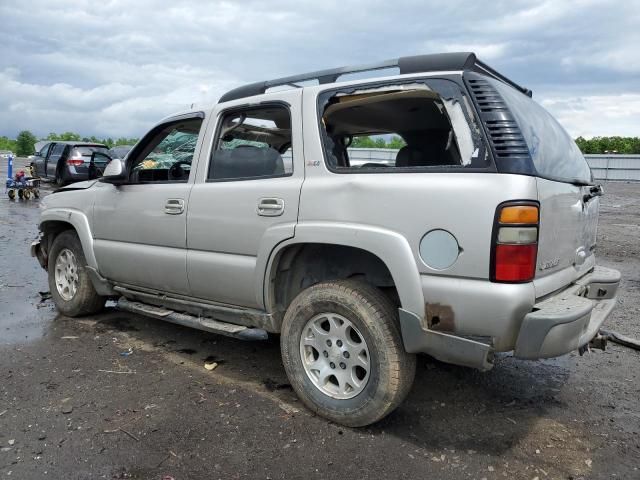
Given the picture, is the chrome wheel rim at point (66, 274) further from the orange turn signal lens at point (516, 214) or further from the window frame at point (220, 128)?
the orange turn signal lens at point (516, 214)

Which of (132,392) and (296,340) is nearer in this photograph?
(296,340)

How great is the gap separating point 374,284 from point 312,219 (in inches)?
21.8

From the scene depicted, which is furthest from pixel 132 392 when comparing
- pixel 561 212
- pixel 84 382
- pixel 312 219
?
pixel 561 212

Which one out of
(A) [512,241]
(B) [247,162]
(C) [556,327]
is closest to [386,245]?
(A) [512,241]

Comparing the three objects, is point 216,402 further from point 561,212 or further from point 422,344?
point 561,212

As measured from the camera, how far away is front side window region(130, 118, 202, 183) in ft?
14.1

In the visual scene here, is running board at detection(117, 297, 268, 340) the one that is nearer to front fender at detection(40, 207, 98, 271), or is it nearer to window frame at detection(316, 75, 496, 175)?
front fender at detection(40, 207, 98, 271)

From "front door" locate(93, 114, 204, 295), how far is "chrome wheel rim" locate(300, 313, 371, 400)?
47.8 inches

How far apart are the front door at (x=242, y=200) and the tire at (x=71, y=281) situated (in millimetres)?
1743

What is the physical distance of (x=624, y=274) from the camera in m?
7.31

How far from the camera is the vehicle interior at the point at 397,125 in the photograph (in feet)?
10.6

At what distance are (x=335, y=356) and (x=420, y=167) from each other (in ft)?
4.01

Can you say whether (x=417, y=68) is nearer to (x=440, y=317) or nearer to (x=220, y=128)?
(x=440, y=317)

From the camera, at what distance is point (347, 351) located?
10.2 ft
